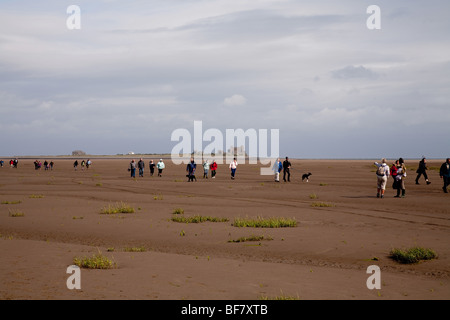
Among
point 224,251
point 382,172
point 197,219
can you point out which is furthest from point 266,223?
point 382,172

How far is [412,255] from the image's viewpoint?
11570 millimetres

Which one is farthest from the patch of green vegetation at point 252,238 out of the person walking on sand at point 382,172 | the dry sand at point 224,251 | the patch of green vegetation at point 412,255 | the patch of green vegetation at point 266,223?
the person walking on sand at point 382,172

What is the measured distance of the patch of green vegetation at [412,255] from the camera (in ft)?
37.9

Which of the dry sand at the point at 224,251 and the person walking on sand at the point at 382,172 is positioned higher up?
the person walking on sand at the point at 382,172

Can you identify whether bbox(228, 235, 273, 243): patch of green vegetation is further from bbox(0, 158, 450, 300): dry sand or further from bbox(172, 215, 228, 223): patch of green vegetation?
bbox(172, 215, 228, 223): patch of green vegetation

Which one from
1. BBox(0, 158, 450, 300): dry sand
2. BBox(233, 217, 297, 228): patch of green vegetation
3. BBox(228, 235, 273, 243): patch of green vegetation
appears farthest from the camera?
BBox(233, 217, 297, 228): patch of green vegetation

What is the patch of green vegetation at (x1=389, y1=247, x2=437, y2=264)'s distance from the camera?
11547mm

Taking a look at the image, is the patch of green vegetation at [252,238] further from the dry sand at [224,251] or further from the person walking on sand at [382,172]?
the person walking on sand at [382,172]

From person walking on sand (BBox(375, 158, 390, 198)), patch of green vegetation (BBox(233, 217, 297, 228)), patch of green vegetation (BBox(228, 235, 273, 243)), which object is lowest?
patch of green vegetation (BBox(228, 235, 273, 243))

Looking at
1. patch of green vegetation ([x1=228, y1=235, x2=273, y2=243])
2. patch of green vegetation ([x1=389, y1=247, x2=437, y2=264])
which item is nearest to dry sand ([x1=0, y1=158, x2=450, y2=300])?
patch of green vegetation ([x1=389, y1=247, x2=437, y2=264])

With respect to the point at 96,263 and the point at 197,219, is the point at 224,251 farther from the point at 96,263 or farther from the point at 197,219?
the point at 197,219
